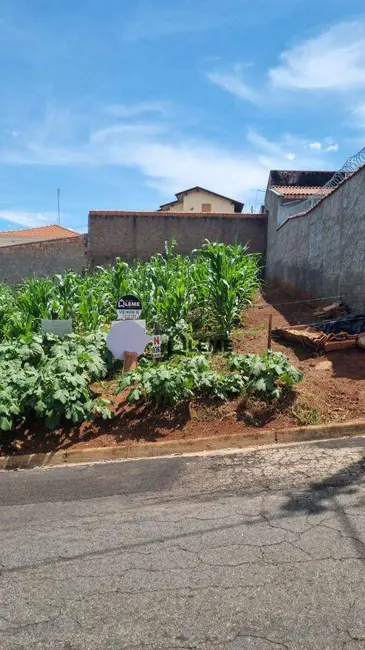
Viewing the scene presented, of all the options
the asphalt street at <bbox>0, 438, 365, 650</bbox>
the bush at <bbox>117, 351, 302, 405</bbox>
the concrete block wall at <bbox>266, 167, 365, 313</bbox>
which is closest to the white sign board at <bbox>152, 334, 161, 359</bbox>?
the bush at <bbox>117, 351, 302, 405</bbox>

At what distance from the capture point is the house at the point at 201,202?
131ft

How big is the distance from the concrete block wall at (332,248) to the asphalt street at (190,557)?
16.6 ft

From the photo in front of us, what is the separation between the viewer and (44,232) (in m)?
40.6

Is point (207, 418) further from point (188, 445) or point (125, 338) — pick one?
point (125, 338)

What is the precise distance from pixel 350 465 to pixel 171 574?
7.18 feet

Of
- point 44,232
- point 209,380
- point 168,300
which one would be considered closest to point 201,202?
point 44,232

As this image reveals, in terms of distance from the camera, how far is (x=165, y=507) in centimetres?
385

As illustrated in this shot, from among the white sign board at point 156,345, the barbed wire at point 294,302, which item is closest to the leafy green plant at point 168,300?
the white sign board at point 156,345

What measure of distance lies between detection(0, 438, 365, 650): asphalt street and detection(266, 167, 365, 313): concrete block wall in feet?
16.6

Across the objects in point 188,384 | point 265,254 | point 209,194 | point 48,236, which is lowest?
point 188,384

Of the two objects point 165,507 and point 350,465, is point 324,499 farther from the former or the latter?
point 165,507

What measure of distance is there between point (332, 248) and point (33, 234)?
33.4 m

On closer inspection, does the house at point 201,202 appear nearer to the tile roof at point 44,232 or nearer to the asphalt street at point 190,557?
the tile roof at point 44,232

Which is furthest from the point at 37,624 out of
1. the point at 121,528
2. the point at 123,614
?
the point at 121,528
